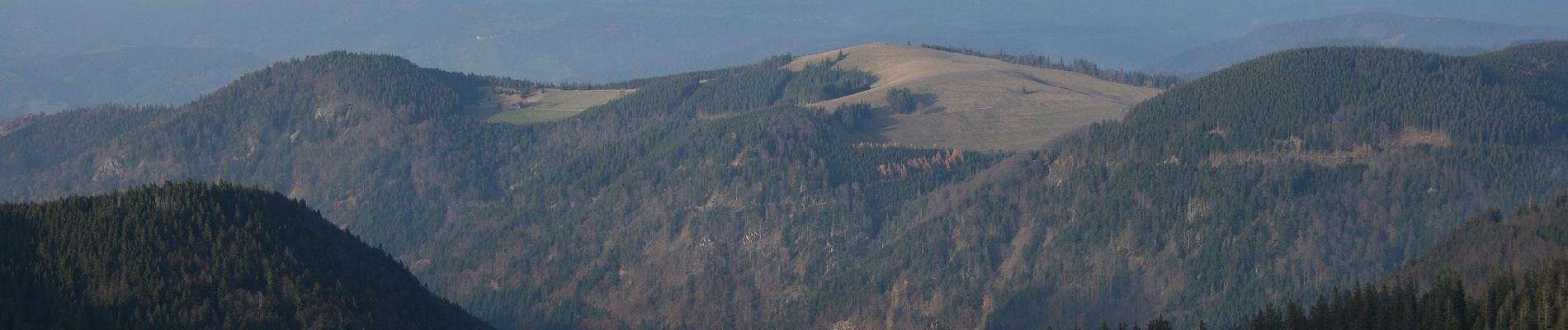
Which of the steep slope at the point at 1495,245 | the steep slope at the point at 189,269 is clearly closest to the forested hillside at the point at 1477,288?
the steep slope at the point at 1495,245

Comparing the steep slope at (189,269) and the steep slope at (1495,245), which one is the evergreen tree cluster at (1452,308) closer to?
the steep slope at (1495,245)

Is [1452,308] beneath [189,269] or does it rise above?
beneath

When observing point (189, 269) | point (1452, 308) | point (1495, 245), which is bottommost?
point (1495, 245)

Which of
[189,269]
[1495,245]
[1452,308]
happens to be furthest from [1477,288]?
[189,269]

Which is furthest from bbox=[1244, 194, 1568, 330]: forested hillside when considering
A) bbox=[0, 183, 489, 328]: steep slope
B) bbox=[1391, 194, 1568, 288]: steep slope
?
bbox=[0, 183, 489, 328]: steep slope

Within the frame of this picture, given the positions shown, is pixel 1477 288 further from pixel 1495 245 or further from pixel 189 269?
pixel 189 269

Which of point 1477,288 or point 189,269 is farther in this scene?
point 1477,288

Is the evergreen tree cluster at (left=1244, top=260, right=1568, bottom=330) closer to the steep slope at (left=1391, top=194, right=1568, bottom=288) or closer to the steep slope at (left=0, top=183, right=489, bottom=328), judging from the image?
the steep slope at (left=1391, top=194, right=1568, bottom=288)

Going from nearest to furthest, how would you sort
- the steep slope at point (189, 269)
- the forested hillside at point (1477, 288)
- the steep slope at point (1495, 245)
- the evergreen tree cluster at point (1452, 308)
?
the evergreen tree cluster at point (1452, 308) < the forested hillside at point (1477, 288) < the steep slope at point (189, 269) < the steep slope at point (1495, 245)
